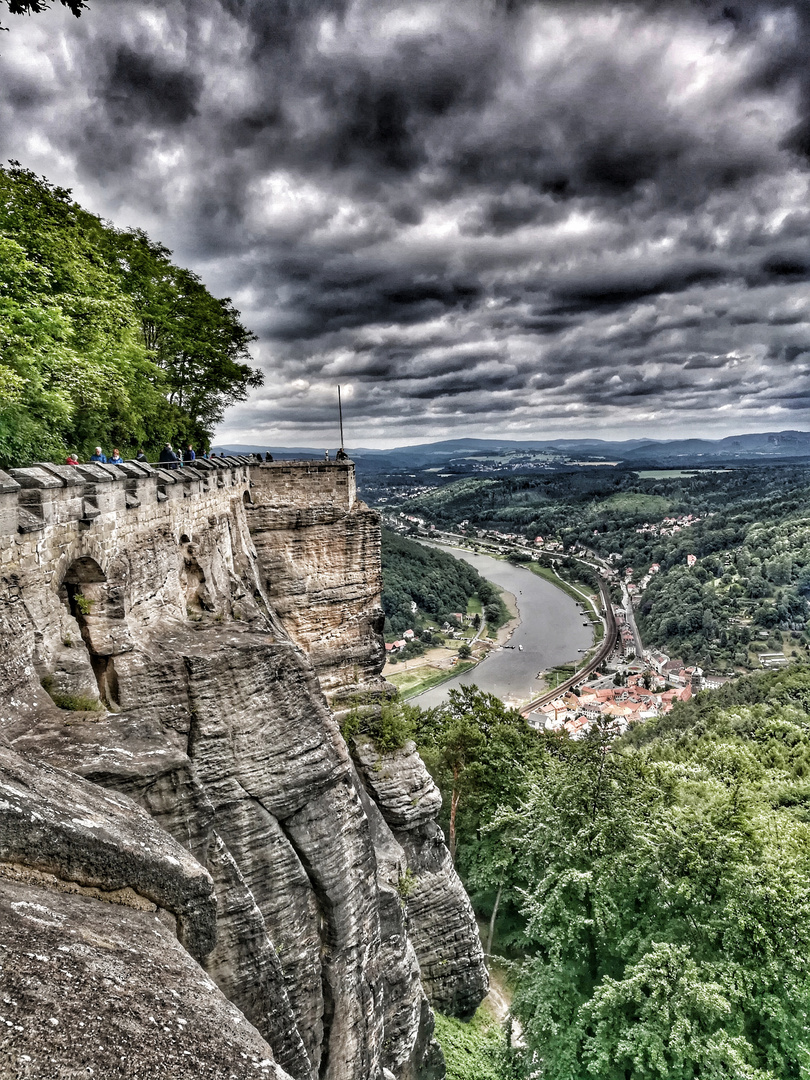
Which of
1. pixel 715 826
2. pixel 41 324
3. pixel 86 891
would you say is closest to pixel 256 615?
pixel 41 324

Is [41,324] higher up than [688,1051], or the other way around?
[41,324]

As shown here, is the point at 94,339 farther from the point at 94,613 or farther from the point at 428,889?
the point at 428,889

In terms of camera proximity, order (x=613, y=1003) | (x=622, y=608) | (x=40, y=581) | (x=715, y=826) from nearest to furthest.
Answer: (x=40, y=581)
(x=613, y=1003)
(x=715, y=826)
(x=622, y=608)

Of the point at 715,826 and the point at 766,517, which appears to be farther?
the point at 766,517

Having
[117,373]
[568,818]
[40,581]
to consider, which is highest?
[117,373]

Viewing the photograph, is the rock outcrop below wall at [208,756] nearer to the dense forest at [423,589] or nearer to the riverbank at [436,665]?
the riverbank at [436,665]

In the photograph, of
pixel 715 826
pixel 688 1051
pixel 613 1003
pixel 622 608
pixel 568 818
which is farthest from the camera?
pixel 622 608

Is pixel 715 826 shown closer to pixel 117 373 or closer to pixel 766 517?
pixel 117 373
